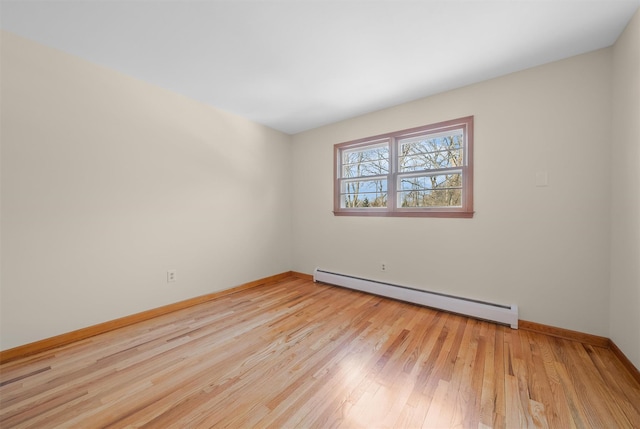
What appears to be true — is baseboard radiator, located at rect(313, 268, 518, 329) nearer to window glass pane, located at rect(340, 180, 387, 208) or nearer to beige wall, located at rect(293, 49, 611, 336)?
beige wall, located at rect(293, 49, 611, 336)

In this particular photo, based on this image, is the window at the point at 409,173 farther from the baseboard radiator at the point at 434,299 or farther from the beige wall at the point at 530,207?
the baseboard radiator at the point at 434,299

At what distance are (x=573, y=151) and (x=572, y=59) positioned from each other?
77 cm

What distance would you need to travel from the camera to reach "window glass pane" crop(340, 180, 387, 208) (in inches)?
123

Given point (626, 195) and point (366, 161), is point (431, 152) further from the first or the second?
point (626, 195)

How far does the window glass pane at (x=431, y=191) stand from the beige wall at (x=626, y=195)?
1.06 m

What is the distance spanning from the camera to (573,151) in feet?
6.32

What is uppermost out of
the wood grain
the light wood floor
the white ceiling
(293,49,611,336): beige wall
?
the white ceiling

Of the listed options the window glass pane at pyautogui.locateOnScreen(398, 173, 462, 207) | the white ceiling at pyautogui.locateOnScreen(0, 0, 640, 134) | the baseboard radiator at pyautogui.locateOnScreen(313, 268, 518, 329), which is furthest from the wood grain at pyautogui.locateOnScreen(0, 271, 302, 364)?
the window glass pane at pyautogui.locateOnScreen(398, 173, 462, 207)

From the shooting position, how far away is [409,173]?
2.85 meters

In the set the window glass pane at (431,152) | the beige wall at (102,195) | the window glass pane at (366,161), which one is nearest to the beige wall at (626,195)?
the window glass pane at (431,152)

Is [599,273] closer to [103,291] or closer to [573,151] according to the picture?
[573,151]

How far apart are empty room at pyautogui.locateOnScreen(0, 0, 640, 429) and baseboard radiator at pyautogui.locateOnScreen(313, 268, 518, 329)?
0.02m

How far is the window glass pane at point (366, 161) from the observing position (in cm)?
312

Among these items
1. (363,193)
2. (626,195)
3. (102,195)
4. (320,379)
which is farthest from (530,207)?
(102,195)
